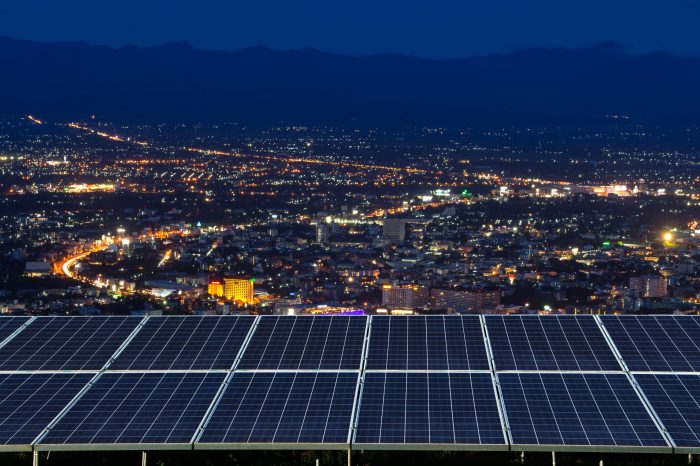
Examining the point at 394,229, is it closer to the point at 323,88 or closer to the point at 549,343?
the point at 549,343

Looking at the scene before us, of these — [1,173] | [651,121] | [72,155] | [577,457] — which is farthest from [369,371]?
[651,121]

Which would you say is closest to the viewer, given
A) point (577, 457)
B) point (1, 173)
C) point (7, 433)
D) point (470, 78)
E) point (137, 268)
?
point (7, 433)

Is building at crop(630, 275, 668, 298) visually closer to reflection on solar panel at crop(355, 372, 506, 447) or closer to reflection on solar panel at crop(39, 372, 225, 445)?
reflection on solar panel at crop(355, 372, 506, 447)

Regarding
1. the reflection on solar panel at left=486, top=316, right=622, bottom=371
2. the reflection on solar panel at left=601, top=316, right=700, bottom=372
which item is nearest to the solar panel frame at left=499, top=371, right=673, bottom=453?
the reflection on solar panel at left=486, top=316, right=622, bottom=371

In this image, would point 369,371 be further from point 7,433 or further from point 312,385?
point 7,433

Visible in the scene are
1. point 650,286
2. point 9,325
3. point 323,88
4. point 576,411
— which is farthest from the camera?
point 323,88

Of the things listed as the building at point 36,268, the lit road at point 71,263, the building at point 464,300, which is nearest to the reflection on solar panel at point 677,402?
the building at point 464,300

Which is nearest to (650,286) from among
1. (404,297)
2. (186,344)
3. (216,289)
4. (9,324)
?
(404,297)
